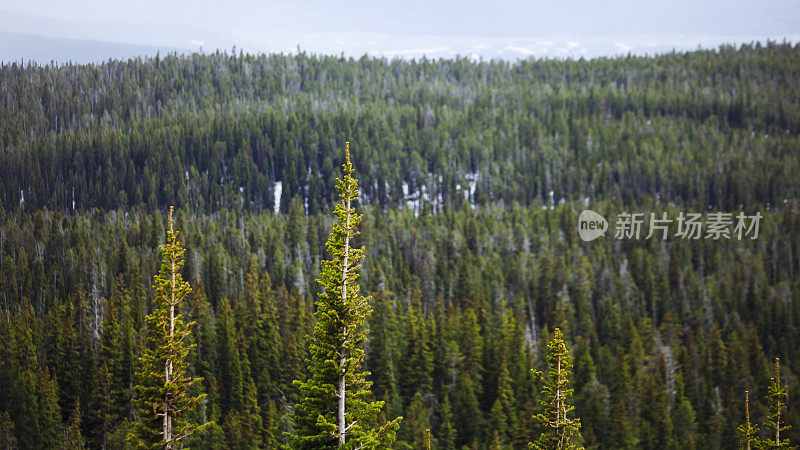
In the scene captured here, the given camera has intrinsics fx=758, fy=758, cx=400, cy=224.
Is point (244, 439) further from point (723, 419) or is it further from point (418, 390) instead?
point (723, 419)

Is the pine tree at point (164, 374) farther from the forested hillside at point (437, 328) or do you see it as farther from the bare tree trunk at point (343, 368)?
the forested hillside at point (437, 328)

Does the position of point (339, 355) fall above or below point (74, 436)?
above

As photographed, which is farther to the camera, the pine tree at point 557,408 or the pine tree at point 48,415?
the pine tree at point 48,415

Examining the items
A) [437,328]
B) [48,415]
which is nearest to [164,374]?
[48,415]

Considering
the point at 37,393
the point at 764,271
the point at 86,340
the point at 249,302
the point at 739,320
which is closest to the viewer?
the point at 37,393

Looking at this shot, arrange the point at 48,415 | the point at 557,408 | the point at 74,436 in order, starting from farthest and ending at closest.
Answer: the point at 48,415 → the point at 74,436 → the point at 557,408

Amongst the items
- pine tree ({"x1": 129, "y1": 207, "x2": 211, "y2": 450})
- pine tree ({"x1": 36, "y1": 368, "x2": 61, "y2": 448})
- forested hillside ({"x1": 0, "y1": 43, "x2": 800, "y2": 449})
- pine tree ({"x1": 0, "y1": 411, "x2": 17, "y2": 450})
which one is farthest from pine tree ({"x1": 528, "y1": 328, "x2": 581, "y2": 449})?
pine tree ({"x1": 0, "y1": 411, "x2": 17, "y2": 450})

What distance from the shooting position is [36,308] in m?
147

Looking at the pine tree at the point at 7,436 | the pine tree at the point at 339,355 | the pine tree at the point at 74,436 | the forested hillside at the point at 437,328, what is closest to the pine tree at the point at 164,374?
the pine tree at the point at 339,355

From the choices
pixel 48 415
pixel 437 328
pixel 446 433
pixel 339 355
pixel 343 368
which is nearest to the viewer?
pixel 343 368

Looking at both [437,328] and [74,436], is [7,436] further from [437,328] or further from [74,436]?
[437,328]

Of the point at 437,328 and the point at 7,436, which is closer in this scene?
the point at 7,436

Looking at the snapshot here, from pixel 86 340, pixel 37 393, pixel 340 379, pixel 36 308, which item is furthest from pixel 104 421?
pixel 340 379

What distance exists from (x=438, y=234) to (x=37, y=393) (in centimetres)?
10944
